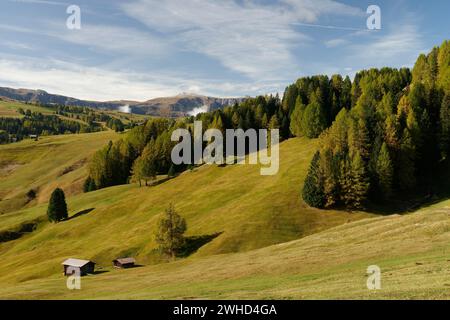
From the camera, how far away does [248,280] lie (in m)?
41.8

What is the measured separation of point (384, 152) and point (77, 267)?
69.1 m

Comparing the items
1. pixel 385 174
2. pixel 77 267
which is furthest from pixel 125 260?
pixel 385 174

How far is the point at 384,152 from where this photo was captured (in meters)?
90.4

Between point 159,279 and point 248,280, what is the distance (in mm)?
16641

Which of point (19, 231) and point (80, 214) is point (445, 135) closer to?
point (80, 214)

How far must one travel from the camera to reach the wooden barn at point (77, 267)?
7144 cm

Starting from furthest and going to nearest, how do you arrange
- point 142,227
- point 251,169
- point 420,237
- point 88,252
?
point 251,169 < point 142,227 < point 88,252 < point 420,237

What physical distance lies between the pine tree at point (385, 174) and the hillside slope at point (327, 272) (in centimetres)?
2607

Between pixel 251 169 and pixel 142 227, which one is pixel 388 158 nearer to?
pixel 251 169

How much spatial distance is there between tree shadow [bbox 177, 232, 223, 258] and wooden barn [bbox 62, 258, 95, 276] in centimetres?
1709

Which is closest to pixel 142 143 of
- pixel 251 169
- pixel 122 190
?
pixel 122 190

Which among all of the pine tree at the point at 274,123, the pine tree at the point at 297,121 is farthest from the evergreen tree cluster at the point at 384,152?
the pine tree at the point at 274,123

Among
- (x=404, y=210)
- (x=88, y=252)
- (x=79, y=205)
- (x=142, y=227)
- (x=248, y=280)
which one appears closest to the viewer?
(x=248, y=280)

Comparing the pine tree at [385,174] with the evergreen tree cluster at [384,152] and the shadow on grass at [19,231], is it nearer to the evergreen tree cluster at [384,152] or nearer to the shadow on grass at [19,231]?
the evergreen tree cluster at [384,152]
